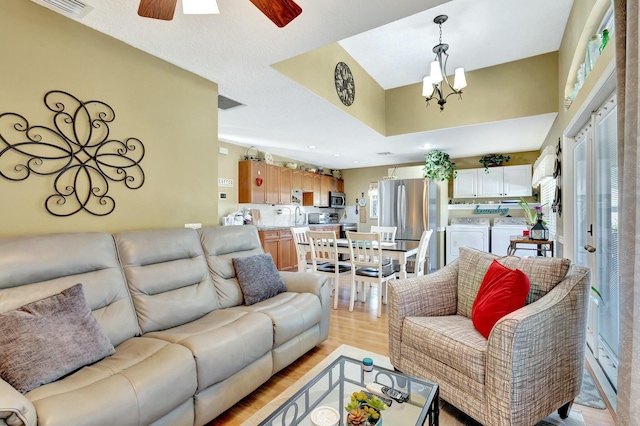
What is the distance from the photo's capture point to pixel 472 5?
283 centimetres

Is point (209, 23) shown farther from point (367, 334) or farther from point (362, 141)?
point (362, 141)

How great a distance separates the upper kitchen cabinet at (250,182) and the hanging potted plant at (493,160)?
4.49 m

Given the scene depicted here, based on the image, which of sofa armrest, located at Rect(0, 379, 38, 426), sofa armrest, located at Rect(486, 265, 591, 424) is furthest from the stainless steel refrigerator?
sofa armrest, located at Rect(0, 379, 38, 426)

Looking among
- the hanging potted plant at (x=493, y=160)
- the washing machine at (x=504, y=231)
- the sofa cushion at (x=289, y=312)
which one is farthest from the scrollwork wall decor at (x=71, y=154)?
the hanging potted plant at (x=493, y=160)

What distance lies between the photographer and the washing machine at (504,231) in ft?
18.4

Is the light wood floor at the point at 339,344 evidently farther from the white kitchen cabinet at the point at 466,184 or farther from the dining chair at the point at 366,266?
the white kitchen cabinet at the point at 466,184

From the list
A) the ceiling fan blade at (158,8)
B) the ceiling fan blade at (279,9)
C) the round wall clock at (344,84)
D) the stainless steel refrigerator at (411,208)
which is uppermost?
the round wall clock at (344,84)

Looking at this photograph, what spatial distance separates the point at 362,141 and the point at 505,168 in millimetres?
3074

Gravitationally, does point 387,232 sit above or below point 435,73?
below

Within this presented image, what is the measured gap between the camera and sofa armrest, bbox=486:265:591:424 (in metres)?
1.33

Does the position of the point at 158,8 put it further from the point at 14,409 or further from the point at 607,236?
the point at 607,236

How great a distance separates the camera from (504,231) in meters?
5.66

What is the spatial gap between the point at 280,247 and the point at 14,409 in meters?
4.64

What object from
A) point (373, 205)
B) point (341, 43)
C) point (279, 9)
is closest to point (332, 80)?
point (341, 43)
